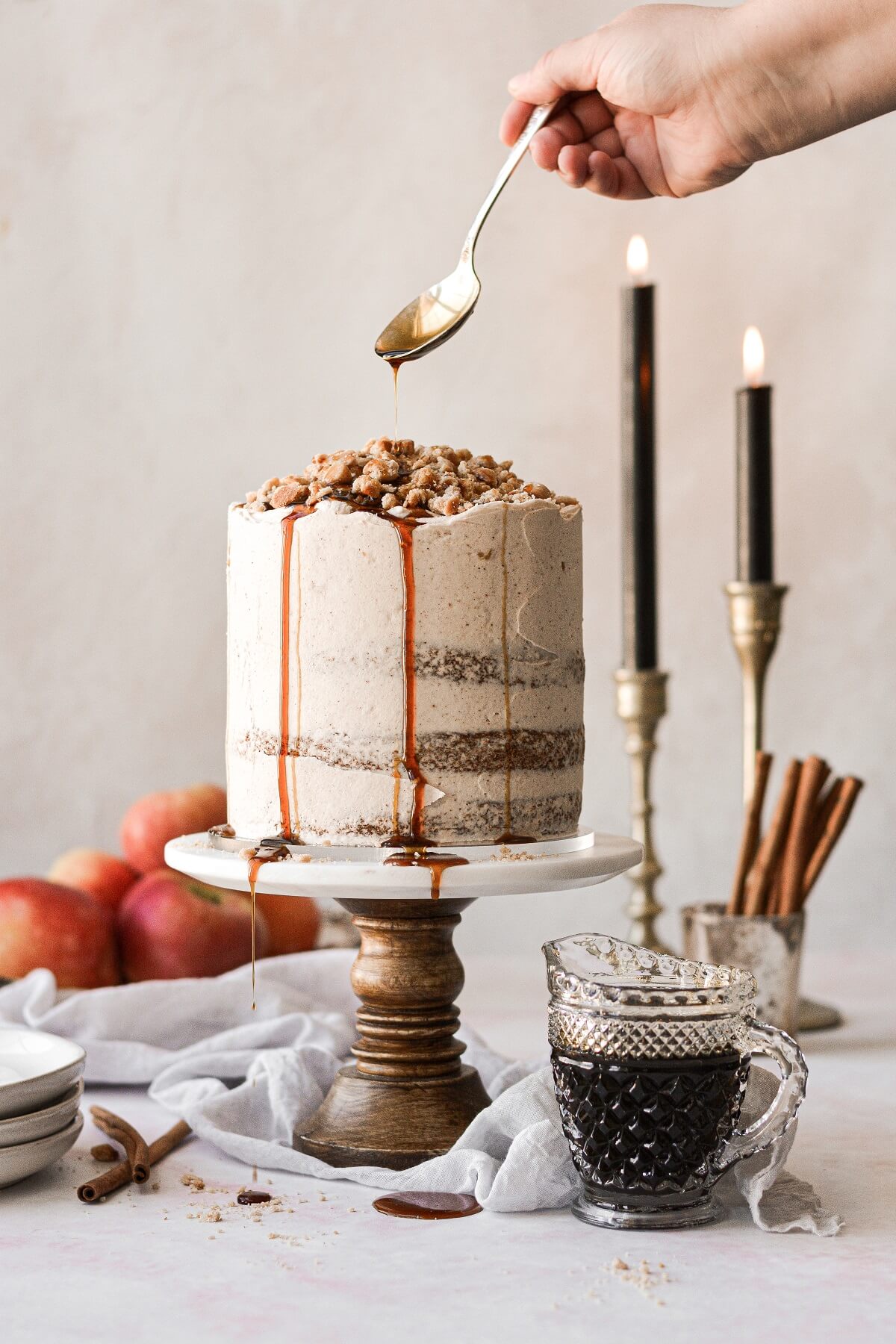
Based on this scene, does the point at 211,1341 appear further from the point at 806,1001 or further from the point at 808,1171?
the point at 806,1001

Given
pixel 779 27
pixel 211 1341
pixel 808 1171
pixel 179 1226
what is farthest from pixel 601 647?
pixel 211 1341

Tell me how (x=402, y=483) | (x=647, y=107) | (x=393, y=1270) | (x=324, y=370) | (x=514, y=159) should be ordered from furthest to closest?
(x=324, y=370)
(x=647, y=107)
(x=514, y=159)
(x=402, y=483)
(x=393, y=1270)

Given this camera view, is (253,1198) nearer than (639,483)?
Yes

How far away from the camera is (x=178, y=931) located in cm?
131

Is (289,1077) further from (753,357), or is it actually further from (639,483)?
(753,357)

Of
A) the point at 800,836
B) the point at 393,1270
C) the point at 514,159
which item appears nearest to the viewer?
the point at 393,1270

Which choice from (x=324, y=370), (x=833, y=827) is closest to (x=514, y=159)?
(x=833, y=827)

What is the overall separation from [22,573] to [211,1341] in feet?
4.58

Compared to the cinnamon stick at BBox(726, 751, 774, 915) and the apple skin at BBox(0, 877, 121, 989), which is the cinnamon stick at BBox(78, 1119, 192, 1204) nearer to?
the apple skin at BBox(0, 877, 121, 989)

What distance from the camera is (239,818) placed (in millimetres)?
944

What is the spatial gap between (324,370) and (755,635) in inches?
29.2

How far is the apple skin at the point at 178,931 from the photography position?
1313 millimetres

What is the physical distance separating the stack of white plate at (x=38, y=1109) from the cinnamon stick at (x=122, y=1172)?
32 mm

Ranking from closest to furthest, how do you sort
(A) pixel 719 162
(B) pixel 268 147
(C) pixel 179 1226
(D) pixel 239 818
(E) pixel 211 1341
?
(E) pixel 211 1341 < (C) pixel 179 1226 < (D) pixel 239 818 < (A) pixel 719 162 < (B) pixel 268 147
